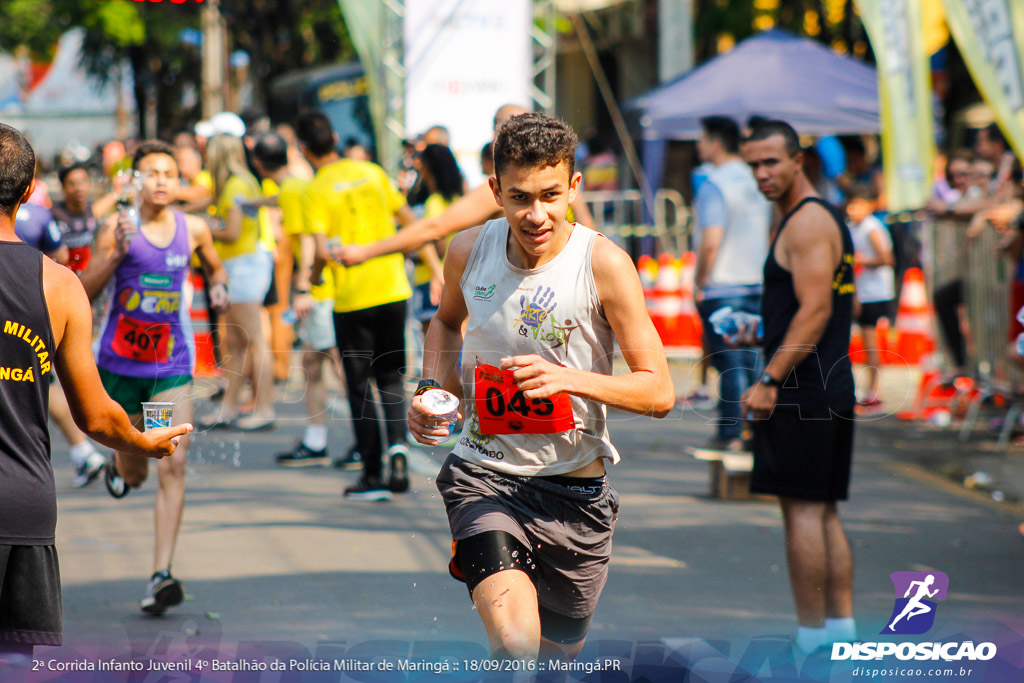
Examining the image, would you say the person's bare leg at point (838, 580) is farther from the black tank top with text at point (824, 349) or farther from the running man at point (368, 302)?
the running man at point (368, 302)

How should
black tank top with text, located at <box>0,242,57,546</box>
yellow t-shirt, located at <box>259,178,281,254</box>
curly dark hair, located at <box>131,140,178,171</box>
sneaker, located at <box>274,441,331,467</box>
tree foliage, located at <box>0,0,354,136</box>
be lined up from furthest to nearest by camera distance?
1. tree foliage, located at <box>0,0,354,136</box>
2. yellow t-shirt, located at <box>259,178,281,254</box>
3. sneaker, located at <box>274,441,331,467</box>
4. curly dark hair, located at <box>131,140,178,171</box>
5. black tank top with text, located at <box>0,242,57,546</box>

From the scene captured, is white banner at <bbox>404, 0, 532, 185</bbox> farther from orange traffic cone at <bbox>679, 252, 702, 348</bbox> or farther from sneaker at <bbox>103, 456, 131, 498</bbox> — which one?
sneaker at <bbox>103, 456, 131, 498</bbox>

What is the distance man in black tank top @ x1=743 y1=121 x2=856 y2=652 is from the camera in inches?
181

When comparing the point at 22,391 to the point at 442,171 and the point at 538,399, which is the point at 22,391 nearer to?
the point at 538,399

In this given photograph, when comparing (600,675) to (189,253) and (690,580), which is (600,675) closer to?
(690,580)

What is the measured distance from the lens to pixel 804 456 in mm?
4625

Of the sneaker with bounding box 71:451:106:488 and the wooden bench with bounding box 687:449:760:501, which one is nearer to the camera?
the wooden bench with bounding box 687:449:760:501

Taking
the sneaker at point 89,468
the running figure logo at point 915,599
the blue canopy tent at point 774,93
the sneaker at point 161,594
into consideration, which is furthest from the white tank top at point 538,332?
the blue canopy tent at point 774,93

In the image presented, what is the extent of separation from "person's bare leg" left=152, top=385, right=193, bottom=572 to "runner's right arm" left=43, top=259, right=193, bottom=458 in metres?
1.72

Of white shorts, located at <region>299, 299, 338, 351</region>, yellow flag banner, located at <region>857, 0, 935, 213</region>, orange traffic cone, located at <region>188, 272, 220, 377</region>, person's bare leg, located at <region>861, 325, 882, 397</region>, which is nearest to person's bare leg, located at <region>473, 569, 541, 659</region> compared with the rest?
white shorts, located at <region>299, 299, 338, 351</region>

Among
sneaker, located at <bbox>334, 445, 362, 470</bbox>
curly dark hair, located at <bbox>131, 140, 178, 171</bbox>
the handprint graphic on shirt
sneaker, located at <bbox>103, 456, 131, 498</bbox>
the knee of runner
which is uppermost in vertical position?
curly dark hair, located at <bbox>131, 140, 178, 171</bbox>

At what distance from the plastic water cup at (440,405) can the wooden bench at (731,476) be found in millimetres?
4242

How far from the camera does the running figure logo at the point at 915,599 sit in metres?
4.67

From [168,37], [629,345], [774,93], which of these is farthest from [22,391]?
[168,37]
